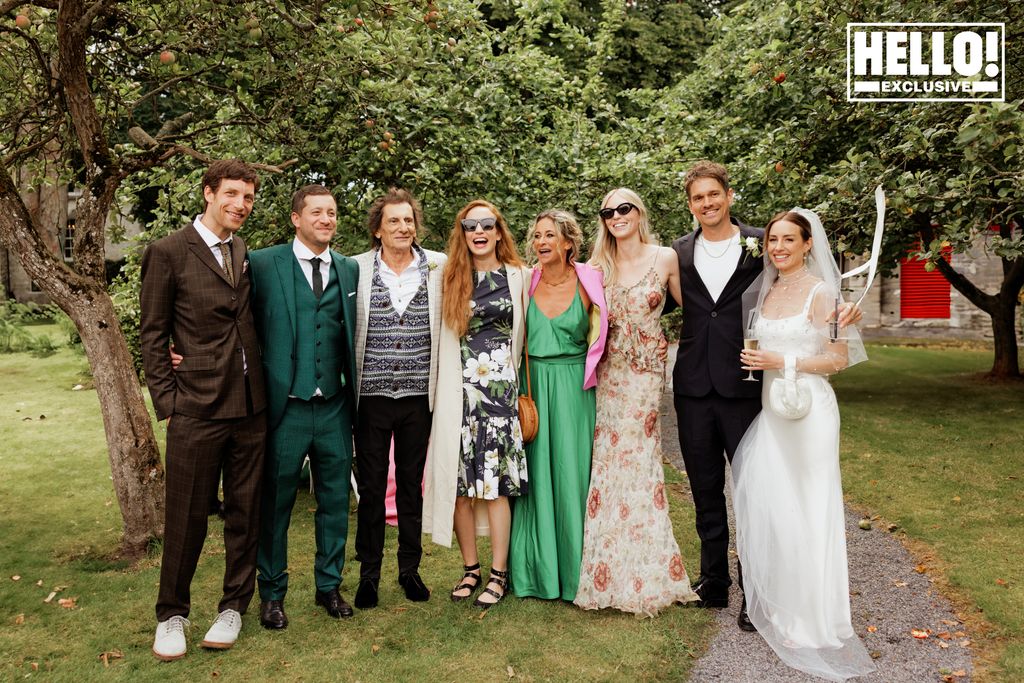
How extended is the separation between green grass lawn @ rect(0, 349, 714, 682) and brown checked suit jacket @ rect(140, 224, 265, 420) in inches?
50.6

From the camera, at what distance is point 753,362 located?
4.29 meters

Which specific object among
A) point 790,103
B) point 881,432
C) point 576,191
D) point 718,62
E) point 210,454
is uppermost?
point 718,62

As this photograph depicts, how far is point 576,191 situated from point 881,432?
6.12m

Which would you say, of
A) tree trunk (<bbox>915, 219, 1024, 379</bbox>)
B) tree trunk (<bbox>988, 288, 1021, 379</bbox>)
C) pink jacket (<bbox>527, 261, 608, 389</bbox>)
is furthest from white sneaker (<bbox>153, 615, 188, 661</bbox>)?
tree trunk (<bbox>988, 288, 1021, 379</bbox>)

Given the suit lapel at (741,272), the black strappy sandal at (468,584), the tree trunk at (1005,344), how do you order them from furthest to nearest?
1. the tree trunk at (1005,344)
2. the black strappy sandal at (468,584)
3. the suit lapel at (741,272)

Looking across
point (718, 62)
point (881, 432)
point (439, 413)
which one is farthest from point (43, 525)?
point (718, 62)

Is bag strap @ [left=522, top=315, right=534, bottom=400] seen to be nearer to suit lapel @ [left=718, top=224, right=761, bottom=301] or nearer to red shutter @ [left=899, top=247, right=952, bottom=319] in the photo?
suit lapel @ [left=718, top=224, right=761, bottom=301]

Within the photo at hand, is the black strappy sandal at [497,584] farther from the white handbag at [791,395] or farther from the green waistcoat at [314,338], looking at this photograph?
the white handbag at [791,395]

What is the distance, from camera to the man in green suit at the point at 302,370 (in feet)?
14.3

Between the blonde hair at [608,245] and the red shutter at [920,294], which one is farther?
the red shutter at [920,294]

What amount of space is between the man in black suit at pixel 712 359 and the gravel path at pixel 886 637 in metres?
0.30

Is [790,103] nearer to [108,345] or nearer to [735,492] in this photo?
[735,492]

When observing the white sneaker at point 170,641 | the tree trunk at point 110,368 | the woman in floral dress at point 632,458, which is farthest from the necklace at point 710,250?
the tree trunk at point 110,368

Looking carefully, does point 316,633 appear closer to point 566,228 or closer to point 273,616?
point 273,616
